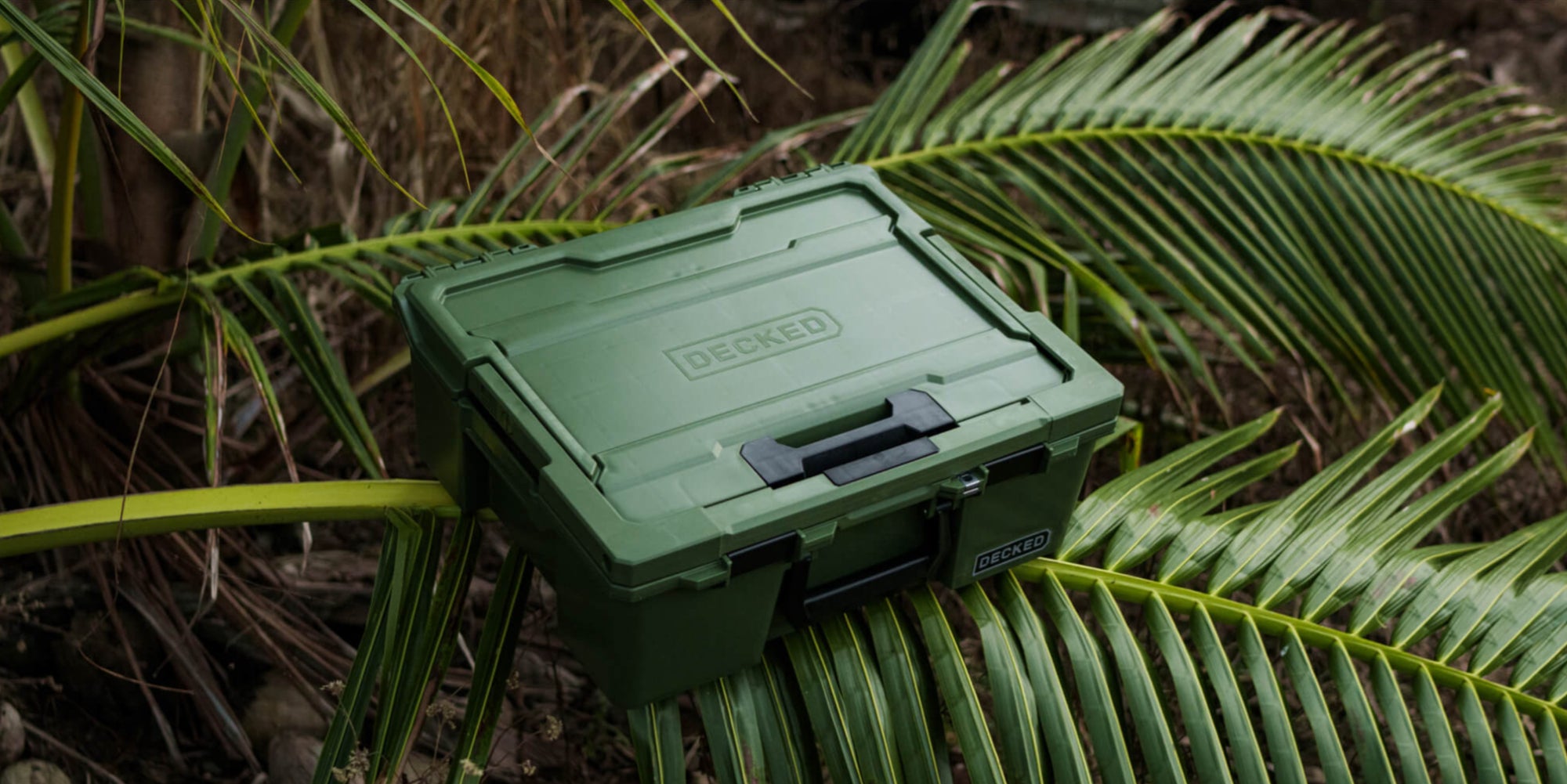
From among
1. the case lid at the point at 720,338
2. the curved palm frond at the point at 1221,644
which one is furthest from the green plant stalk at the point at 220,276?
the curved palm frond at the point at 1221,644

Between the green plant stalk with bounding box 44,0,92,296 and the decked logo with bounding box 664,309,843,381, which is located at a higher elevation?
the green plant stalk with bounding box 44,0,92,296

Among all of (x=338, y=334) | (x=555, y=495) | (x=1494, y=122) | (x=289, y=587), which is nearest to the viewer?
(x=555, y=495)

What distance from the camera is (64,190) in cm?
192

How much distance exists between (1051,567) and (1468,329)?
1.12 m

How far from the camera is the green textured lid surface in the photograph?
56.9 inches

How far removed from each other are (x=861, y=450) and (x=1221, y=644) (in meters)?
0.54

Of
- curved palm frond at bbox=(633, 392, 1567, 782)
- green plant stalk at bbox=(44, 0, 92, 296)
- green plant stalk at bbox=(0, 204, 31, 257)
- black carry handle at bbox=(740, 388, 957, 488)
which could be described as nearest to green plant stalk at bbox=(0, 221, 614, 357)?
green plant stalk at bbox=(44, 0, 92, 296)

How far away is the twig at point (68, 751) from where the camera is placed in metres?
1.97

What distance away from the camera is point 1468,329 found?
2.33m

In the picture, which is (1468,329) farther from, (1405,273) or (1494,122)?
(1494,122)

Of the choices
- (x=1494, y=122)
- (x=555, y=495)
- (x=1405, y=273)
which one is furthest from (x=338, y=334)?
(x=1494, y=122)

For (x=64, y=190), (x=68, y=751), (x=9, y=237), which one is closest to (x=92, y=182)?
(x=9, y=237)

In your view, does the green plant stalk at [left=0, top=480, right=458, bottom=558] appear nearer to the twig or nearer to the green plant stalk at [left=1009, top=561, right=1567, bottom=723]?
the twig

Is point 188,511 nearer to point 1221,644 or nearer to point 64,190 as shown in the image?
point 64,190
